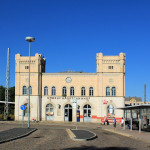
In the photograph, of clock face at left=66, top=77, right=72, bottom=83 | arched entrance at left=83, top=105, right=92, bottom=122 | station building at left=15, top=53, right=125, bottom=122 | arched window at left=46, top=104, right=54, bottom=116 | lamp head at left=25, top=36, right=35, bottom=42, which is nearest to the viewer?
lamp head at left=25, top=36, right=35, bottom=42

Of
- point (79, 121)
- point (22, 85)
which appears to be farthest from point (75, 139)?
point (22, 85)

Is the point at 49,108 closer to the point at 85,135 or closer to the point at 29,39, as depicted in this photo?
the point at 29,39

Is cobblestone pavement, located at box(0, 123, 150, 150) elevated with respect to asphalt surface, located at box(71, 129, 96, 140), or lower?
elevated

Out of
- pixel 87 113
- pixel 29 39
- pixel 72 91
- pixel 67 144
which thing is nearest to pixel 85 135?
pixel 67 144

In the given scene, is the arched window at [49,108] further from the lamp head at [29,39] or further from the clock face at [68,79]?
the lamp head at [29,39]

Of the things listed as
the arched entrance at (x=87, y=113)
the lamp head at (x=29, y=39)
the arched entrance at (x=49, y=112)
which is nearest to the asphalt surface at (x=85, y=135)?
the lamp head at (x=29, y=39)

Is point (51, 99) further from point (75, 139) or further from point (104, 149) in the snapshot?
point (104, 149)

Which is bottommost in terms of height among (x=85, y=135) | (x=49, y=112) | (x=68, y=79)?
(x=49, y=112)

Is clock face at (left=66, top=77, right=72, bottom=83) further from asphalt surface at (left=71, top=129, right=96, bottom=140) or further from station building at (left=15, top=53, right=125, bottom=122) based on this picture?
asphalt surface at (left=71, top=129, right=96, bottom=140)

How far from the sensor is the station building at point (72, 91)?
51938 mm

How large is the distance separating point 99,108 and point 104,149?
122 feet

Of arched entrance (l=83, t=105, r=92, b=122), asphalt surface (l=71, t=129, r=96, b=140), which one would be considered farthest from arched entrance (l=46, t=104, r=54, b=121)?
asphalt surface (l=71, t=129, r=96, b=140)

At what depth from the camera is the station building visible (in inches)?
2045

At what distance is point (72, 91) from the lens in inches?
2108
